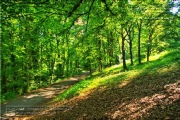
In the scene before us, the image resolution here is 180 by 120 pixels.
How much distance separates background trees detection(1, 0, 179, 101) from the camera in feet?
16.3

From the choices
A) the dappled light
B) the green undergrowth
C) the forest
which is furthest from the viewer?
the green undergrowth

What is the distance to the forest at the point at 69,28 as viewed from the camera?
4.95 meters

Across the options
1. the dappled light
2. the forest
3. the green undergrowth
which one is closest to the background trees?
the forest

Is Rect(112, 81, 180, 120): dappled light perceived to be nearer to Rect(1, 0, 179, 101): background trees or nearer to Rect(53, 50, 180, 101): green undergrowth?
Rect(1, 0, 179, 101): background trees

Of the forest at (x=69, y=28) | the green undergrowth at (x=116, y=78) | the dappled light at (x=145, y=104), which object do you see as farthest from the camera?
the green undergrowth at (x=116, y=78)

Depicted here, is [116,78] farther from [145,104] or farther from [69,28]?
[69,28]

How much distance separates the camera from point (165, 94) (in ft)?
25.3

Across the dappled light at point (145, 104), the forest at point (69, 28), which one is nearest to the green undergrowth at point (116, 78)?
the forest at point (69, 28)

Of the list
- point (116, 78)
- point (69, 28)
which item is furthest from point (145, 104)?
point (116, 78)

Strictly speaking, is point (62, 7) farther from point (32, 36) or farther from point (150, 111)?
point (150, 111)

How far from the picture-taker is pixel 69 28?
479cm

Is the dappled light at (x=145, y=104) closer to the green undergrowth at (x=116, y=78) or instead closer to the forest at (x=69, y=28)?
the forest at (x=69, y=28)

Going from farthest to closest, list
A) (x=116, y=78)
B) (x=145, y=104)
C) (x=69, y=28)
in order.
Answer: (x=116, y=78) < (x=145, y=104) < (x=69, y=28)

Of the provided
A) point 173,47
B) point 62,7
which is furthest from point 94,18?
point 173,47
